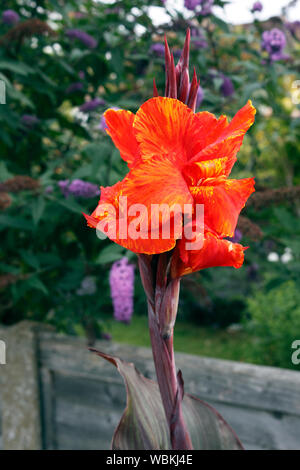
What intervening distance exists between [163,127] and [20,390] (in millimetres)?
1446

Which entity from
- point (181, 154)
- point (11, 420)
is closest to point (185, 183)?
point (181, 154)

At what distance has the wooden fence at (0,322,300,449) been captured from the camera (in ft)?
4.21

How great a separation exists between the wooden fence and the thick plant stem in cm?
94

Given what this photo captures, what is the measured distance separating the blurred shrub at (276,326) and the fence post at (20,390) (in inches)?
33.0

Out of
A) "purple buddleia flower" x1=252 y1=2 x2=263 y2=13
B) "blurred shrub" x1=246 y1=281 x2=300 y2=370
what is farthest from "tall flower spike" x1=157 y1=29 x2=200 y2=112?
"blurred shrub" x1=246 y1=281 x2=300 y2=370

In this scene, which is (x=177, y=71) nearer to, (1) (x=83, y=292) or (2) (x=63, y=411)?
(1) (x=83, y=292)

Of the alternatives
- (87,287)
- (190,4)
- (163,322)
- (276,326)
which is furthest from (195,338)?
(163,322)

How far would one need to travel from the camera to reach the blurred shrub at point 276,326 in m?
1.72

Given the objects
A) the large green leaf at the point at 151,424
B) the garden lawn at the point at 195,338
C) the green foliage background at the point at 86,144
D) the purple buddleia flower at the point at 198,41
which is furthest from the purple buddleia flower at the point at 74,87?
the garden lawn at the point at 195,338

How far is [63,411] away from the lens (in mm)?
1602

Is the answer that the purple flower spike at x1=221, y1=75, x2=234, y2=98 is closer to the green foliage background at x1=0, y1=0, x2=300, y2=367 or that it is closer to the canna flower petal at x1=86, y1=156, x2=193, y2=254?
the green foliage background at x1=0, y1=0, x2=300, y2=367

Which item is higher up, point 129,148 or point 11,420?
point 129,148

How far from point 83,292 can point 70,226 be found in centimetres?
26

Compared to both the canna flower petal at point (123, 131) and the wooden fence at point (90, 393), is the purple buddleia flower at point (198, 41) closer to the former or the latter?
the wooden fence at point (90, 393)
